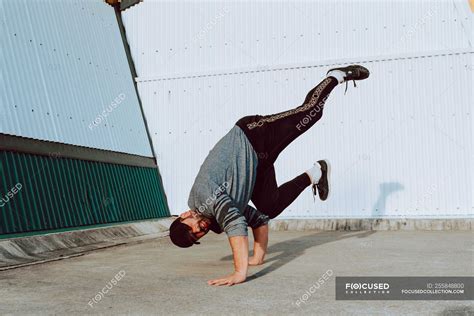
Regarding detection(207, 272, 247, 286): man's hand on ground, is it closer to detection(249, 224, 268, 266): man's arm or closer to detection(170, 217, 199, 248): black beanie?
detection(170, 217, 199, 248): black beanie

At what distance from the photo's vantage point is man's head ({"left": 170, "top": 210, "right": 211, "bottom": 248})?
16.8ft

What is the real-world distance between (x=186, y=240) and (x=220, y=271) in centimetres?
74

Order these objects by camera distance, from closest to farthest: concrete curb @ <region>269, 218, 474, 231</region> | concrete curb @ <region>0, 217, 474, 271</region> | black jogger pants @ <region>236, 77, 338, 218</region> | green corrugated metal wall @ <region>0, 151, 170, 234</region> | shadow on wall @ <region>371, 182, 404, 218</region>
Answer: black jogger pants @ <region>236, 77, 338, 218</region>
concrete curb @ <region>0, 217, 474, 271</region>
green corrugated metal wall @ <region>0, 151, 170, 234</region>
concrete curb @ <region>269, 218, 474, 231</region>
shadow on wall @ <region>371, 182, 404, 218</region>

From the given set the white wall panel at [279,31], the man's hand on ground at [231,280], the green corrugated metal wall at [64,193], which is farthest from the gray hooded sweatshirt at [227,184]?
the white wall panel at [279,31]

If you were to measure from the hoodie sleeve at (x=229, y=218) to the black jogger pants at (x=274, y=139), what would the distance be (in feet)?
3.09

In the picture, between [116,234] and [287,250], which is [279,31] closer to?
[116,234]

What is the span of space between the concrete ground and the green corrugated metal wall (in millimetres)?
1120

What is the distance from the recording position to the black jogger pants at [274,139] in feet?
18.6

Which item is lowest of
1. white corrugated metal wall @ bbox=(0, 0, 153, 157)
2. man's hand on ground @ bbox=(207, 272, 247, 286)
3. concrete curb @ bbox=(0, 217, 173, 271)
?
man's hand on ground @ bbox=(207, 272, 247, 286)

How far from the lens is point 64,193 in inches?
347

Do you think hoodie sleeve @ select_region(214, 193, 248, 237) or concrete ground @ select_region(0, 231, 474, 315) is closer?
concrete ground @ select_region(0, 231, 474, 315)

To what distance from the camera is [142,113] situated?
536 inches

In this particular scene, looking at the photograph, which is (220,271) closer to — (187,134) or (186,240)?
(186,240)

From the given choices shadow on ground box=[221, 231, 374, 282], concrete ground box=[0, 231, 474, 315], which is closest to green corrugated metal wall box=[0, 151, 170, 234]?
concrete ground box=[0, 231, 474, 315]
